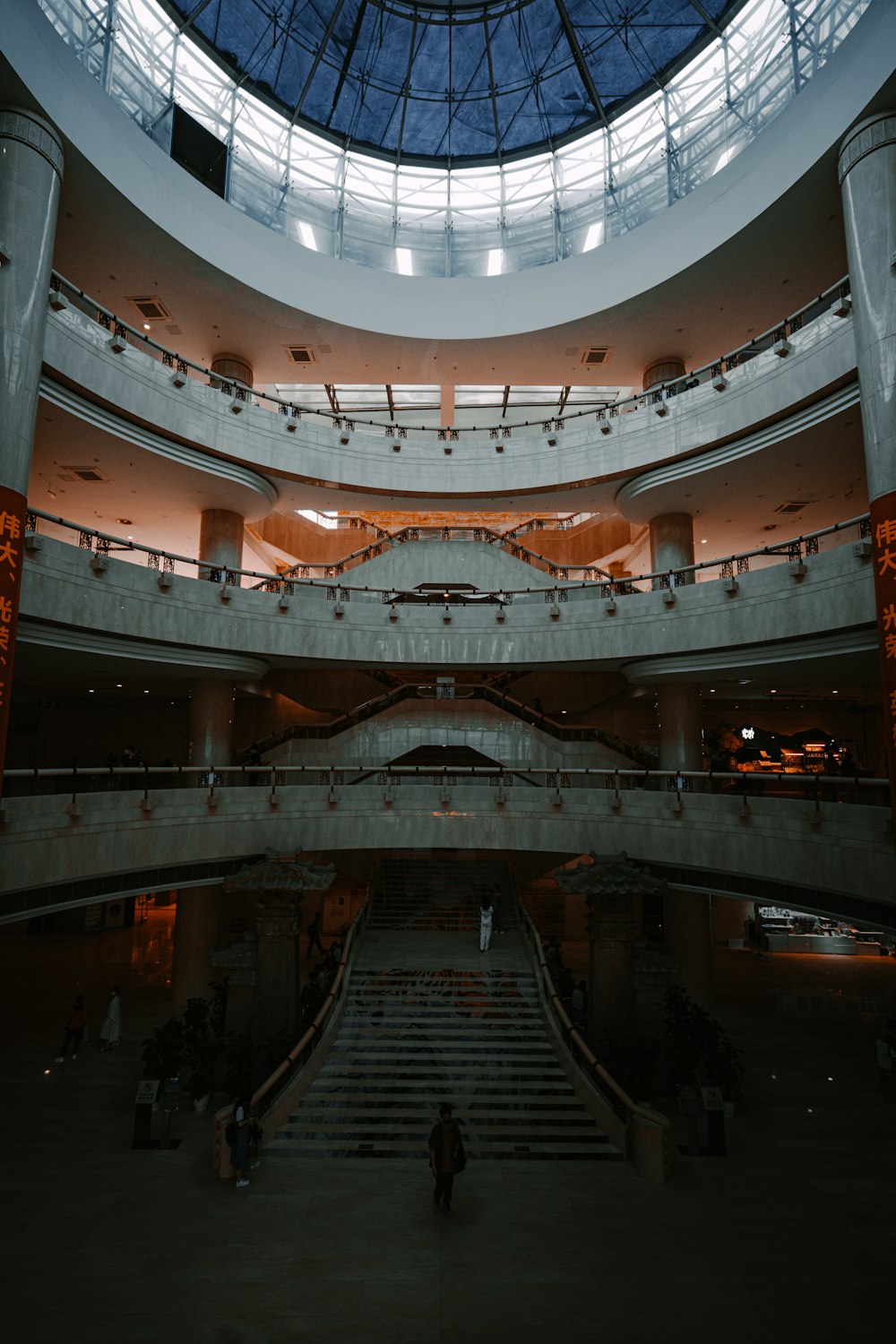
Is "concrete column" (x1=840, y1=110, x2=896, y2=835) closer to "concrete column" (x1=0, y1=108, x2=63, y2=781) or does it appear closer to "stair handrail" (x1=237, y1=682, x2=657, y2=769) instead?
"stair handrail" (x1=237, y1=682, x2=657, y2=769)

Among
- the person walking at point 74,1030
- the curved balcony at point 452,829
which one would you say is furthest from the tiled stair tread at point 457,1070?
the curved balcony at point 452,829

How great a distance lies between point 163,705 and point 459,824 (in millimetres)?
16060

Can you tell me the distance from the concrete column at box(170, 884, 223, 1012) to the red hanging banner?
1015 centimetres

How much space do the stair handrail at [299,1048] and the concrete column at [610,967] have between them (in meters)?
5.86

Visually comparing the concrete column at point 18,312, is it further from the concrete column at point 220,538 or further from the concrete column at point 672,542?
the concrete column at point 672,542

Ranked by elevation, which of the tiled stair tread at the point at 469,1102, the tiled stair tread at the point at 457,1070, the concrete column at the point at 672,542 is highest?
the concrete column at the point at 672,542

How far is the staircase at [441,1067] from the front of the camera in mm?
12906

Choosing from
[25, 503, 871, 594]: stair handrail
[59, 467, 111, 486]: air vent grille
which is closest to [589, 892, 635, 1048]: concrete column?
[25, 503, 871, 594]: stair handrail

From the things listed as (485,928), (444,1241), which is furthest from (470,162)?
(444,1241)

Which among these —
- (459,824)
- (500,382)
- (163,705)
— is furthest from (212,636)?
(500,382)

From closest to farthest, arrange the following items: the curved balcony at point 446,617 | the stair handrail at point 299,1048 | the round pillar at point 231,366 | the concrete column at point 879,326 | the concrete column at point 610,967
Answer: the stair handrail at point 299,1048 → the concrete column at point 879,326 → the curved balcony at point 446,617 → the concrete column at point 610,967 → the round pillar at point 231,366

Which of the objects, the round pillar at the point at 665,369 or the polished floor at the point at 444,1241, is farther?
the round pillar at the point at 665,369

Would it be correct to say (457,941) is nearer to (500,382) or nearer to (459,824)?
(459,824)

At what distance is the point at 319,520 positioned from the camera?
3394cm
